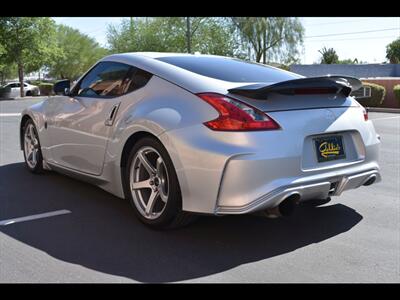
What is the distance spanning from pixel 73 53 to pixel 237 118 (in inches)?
2262

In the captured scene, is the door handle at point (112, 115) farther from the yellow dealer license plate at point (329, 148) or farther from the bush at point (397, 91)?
the bush at point (397, 91)

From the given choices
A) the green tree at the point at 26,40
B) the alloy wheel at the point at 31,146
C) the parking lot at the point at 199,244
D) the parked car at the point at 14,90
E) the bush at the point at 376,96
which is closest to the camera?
the parking lot at the point at 199,244

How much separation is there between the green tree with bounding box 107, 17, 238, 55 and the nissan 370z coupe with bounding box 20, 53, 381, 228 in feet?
129

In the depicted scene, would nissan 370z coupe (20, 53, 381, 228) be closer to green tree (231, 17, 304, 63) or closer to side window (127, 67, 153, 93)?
side window (127, 67, 153, 93)

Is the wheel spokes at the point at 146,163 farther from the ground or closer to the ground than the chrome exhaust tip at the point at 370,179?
farther from the ground

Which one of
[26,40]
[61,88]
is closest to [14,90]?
[26,40]

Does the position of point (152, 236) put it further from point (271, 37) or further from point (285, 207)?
point (271, 37)

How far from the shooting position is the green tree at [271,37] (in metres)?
47.8

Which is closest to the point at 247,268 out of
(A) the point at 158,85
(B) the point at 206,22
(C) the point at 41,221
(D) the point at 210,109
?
(D) the point at 210,109

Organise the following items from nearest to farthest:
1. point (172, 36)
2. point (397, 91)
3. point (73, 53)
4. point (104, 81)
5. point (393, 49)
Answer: point (104, 81)
point (397, 91)
point (172, 36)
point (73, 53)
point (393, 49)

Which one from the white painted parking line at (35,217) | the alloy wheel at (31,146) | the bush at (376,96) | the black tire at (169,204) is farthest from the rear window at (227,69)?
the bush at (376,96)

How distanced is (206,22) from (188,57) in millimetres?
40436

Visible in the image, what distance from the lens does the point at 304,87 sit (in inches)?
145

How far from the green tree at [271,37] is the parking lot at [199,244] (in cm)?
4419
